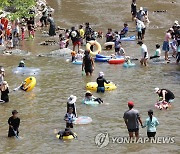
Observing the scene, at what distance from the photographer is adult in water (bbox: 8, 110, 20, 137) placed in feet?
56.1

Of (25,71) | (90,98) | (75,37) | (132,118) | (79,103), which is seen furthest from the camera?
(75,37)

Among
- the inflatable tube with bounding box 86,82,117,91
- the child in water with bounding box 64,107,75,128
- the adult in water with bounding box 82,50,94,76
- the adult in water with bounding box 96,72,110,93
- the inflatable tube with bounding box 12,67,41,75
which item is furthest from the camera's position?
the inflatable tube with bounding box 12,67,41,75

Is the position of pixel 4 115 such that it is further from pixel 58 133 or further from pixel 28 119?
pixel 58 133

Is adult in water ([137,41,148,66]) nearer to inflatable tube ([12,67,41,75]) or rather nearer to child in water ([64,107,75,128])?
inflatable tube ([12,67,41,75])

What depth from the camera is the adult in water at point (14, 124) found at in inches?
674

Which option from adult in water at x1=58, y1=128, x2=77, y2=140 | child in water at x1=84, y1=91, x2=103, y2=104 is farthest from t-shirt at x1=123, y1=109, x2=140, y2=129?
child in water at x1=84, y1=91, x2=103, y2=104

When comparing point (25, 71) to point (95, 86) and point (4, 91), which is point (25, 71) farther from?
point (4, 91)

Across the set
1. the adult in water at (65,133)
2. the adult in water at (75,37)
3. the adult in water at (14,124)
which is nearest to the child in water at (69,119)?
the adult in water at (65,133)

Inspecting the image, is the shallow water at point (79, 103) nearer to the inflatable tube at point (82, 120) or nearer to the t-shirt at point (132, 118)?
the inflatable tube at point (82, 120)

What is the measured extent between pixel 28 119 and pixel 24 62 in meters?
9.69

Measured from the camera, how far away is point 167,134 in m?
17.3

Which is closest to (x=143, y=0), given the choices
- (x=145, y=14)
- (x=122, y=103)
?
(x=145, y=14)

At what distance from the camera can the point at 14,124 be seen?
1716 centimetres

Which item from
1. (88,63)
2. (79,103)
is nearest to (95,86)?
(79,103)
